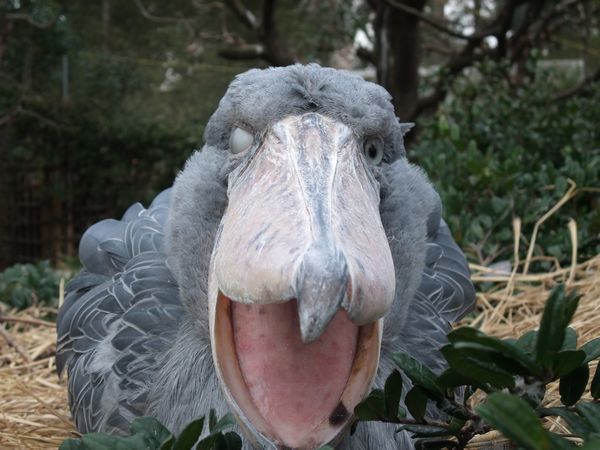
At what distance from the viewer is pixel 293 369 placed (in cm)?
92

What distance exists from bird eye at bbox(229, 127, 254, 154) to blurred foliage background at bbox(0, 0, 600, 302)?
1340 mm

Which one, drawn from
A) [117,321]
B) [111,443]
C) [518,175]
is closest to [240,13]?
[518,175]

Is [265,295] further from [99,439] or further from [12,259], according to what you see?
[12,259]

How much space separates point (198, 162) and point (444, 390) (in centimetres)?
55

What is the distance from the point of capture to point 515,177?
238 centimetres

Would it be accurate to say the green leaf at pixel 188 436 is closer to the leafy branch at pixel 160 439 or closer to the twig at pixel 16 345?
the leafy branch at pixel 160 439

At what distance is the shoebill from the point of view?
795 millimetres

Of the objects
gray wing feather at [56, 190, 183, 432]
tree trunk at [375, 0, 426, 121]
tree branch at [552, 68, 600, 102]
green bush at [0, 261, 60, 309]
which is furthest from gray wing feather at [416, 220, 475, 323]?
tree trunk at [375, 0, 426, 121]

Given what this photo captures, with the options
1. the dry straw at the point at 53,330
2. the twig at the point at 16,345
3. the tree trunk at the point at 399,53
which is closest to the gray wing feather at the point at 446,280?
the dry straw at the point at 53,330

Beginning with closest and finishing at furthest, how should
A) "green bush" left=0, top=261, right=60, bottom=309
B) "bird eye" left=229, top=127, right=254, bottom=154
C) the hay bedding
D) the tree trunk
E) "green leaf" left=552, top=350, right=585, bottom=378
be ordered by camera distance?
"green leaf" left=552, top=350, right=585, bottom=378, "bird eye" left=229, top=127, right=254, bottom=154, the hay bedding, "green bush" left=0, top=261, right=60, bottom=309, the tree trunk

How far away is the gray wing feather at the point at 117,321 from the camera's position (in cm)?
136

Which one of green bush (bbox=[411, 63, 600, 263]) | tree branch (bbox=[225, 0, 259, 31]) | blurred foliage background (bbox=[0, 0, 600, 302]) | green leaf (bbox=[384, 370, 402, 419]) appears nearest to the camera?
green leaf (bbox=[384, 370, 402, 419])

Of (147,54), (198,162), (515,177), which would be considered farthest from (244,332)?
(147,54)

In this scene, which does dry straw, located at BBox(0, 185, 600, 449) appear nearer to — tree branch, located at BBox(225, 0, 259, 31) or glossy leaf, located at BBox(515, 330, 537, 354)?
glossy leaf, located at BBox(515, 330, 537, 354)
